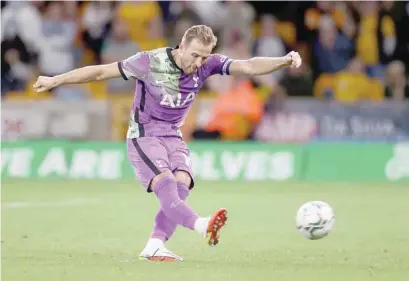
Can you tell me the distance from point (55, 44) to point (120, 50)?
1258 mm

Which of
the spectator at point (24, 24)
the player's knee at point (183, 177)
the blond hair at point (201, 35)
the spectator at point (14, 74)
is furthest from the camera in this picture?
the spectator at point (24, 24)

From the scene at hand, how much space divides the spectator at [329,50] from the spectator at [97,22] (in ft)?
13.2

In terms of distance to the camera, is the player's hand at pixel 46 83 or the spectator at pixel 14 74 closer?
the player's hand at pixel 46 83

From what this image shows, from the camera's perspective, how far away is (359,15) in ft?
68.9

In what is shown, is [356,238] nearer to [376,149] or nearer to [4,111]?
[376,149]

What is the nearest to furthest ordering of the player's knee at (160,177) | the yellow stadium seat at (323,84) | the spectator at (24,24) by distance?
the player's knee at (160,177) < the spectator at (24,24) < the yellow stadium seat at (323,84)

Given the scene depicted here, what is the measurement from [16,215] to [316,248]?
4264mm

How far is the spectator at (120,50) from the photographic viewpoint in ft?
64.5

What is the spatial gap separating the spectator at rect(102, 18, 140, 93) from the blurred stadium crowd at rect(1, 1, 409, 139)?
0.06 ft

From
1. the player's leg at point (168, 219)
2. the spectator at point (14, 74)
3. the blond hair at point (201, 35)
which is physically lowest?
the player's leg at point (168, 219)

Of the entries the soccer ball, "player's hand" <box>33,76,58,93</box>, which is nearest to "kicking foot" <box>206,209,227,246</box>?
the soccer ball

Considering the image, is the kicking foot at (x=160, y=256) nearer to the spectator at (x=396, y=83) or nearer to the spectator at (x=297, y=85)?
the spectator at (x=297, y=85)

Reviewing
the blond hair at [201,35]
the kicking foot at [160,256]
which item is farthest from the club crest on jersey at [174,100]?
the kicking foot at [160,256]

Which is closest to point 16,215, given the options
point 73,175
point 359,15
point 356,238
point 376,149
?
point 356,238
